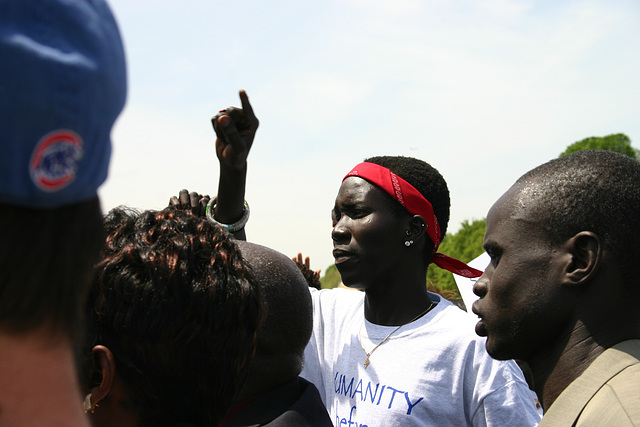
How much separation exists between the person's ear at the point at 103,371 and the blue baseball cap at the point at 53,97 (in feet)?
2.38

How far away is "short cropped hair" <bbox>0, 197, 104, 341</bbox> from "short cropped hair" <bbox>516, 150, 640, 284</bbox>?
159cm

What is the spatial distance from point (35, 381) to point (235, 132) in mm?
2605

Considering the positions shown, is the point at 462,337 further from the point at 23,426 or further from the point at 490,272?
the point at 23,426

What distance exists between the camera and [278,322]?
208 centimetres

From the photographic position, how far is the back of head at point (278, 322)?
6.64ft

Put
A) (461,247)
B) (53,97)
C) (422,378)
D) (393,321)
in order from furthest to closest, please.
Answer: (461,247) → (393,321) → (422,378) → (53,97)

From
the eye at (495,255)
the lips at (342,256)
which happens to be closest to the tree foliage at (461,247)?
the lips at (342,256)

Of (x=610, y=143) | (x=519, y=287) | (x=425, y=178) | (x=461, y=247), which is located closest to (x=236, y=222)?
(x=425, y=178)

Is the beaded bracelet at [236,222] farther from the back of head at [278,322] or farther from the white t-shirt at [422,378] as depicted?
the back of head at [278,322]

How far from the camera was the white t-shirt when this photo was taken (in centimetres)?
268

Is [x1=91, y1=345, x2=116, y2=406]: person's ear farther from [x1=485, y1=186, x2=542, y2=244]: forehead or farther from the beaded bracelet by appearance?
the beaded bracelet

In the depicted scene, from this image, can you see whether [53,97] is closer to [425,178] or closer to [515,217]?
[515,217]

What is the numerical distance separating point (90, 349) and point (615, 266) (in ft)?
4.97

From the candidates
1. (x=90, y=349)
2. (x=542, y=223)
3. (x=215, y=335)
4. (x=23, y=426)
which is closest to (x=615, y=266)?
(x=542, y=223)
